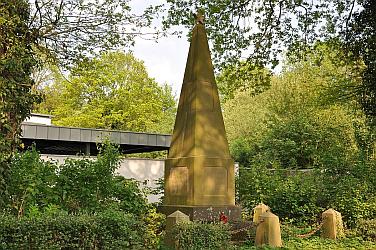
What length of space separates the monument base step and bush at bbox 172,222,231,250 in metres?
3.06

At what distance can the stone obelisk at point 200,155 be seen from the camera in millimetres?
12594

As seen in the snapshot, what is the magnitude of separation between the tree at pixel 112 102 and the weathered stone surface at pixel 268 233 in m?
28.2

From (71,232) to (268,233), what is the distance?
17.1 feet

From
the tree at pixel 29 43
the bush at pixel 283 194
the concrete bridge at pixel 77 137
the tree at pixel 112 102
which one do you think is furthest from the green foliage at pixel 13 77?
the tree at pixel 112 102

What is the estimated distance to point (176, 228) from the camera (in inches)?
355

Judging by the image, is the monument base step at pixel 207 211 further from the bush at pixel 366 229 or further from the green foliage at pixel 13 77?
the green foliage at pixel 13 77

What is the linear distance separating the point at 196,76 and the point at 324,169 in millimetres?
6639

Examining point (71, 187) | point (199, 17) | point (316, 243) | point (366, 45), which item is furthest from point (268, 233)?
point (199, 17)

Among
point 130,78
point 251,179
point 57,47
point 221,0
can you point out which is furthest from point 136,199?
point 130,78

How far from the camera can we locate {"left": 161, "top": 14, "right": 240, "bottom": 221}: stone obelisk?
12.6 metres

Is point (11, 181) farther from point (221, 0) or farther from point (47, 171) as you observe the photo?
point (221, 0)

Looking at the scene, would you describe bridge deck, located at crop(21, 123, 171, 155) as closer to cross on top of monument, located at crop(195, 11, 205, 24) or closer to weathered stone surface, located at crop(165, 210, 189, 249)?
cross on top of monument, located at crop(195, 11, 205, 24)

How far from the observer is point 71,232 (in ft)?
24.2

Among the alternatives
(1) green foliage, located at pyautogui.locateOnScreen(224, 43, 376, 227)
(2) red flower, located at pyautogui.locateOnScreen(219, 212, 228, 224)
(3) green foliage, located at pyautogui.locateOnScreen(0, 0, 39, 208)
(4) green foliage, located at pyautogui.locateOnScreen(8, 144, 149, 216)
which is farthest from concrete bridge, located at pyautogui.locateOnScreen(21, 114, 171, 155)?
(3) green foliage, located at pyautogui.locateOnScreen(0, 0, 39, 208)
